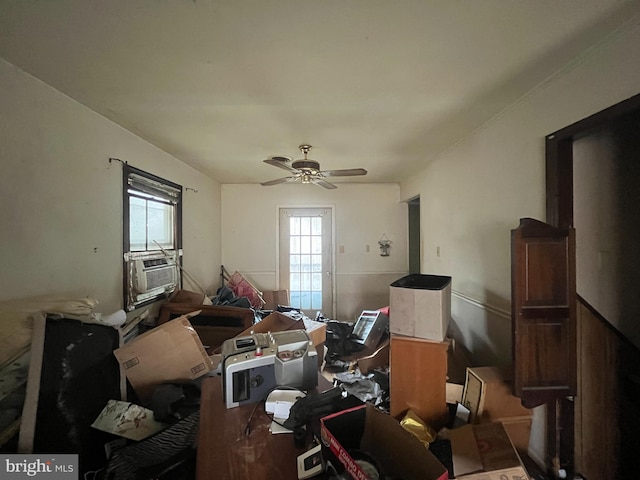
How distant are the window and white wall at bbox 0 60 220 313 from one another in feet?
0.31

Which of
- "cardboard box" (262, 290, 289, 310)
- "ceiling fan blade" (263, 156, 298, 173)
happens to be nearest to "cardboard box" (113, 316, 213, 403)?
"ceiling fan blade" (263, 156, 298, 173)

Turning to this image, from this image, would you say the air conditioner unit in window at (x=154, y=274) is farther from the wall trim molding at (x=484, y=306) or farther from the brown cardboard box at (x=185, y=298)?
the wall trim molding at (x=484, y=306)

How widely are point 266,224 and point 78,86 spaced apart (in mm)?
2962

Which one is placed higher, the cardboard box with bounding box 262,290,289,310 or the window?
the window

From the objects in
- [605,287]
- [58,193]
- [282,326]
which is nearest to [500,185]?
[605,287]

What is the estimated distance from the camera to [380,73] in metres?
1.46

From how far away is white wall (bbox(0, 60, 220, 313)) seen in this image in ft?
4.51

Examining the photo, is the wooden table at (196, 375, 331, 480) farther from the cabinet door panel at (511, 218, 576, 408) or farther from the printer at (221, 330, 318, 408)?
the cabinet door panel at (511, 218, 576, 408)

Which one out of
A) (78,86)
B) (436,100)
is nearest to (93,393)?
(78,86)

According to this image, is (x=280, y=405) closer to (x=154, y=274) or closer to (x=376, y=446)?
(x=376, y=446)

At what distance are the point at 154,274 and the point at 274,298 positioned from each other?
1.90 metres

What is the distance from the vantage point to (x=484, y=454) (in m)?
1.36

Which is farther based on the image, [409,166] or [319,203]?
[319,203]

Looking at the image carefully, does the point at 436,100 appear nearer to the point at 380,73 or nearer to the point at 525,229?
the point at 380,73
